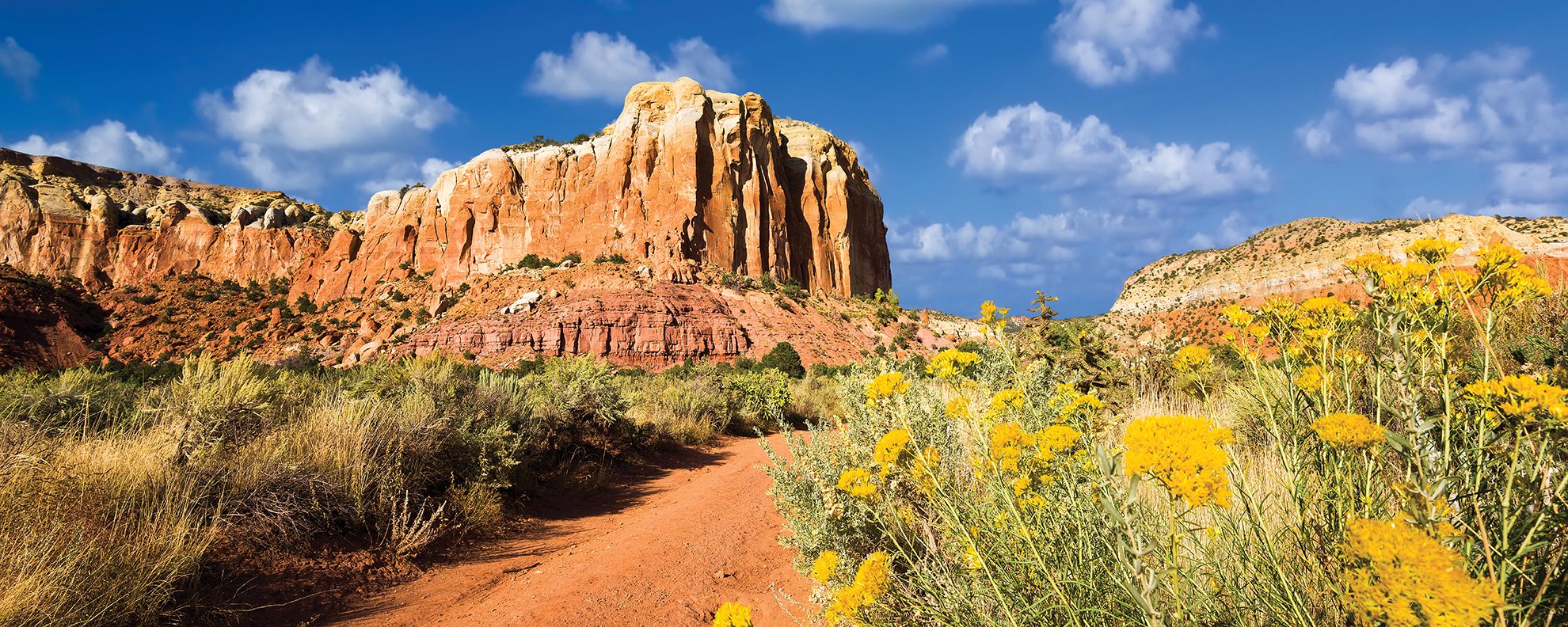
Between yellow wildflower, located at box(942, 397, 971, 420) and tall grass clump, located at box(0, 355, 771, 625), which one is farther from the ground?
yellow wildflower, located at box(942, 397, 971, 420)

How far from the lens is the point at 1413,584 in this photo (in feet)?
3.15

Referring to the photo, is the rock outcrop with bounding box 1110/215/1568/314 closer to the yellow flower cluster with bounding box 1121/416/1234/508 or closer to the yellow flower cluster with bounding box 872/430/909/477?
the yellow flower cluster with bounding box 872/430/909/477

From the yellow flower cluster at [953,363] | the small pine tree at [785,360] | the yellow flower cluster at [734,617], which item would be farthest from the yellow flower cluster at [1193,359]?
the small pine tree at [785,360]

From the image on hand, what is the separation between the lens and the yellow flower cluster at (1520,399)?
4.05 ft

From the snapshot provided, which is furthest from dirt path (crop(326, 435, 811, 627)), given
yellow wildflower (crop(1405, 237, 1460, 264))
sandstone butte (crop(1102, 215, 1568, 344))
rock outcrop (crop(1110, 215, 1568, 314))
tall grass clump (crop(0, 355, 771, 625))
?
rock outcrop (crop(1110, 215, 1568, 314))

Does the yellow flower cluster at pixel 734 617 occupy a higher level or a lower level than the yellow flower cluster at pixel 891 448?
lower

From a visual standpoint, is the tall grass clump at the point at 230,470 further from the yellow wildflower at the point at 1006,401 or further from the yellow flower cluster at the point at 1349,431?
the yellow flower cluster at the point at 1349,431

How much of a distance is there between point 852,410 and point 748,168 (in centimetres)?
4271

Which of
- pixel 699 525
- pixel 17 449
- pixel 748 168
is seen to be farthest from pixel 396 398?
pixel 748 168

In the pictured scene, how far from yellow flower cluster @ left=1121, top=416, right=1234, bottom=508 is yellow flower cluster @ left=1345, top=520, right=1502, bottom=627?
0.21m

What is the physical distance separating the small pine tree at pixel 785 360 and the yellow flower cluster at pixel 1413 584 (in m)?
29.6

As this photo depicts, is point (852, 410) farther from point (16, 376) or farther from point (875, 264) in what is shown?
point (875, 264)

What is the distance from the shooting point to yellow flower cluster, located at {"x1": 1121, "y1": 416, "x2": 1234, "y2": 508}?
1.21m

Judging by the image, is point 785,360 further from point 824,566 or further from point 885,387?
point 824,566
